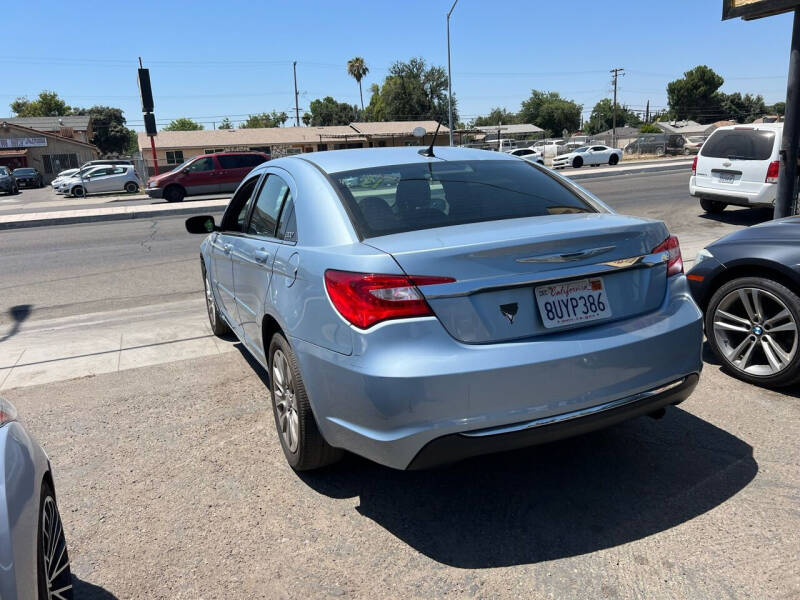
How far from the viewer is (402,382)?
8.40ft

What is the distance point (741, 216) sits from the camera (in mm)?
12789

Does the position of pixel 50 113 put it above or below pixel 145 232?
above


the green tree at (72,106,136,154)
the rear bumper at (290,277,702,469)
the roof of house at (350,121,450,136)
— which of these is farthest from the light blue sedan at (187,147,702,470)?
the green tree at (72,106,136,154)

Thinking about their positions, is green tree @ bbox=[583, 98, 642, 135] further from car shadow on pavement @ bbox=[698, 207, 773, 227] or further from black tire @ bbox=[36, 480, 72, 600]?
black tire @ bbox=[36, 480, 72, 600]

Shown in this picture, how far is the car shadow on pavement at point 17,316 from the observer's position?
6688 mm

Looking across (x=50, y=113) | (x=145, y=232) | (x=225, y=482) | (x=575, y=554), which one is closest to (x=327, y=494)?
(x=225, y=482)

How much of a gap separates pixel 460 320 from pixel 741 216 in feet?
39.8

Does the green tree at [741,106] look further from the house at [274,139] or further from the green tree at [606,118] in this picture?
the house at [274,139]

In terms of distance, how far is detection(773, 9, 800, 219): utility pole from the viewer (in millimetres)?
7062

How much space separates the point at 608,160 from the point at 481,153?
40872mm

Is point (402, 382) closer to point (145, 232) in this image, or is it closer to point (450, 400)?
point (450, 400)

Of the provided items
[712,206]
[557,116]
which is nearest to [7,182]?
[712,206]

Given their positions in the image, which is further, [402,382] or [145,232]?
[145,232]

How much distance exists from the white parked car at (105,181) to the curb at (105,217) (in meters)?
14.0
